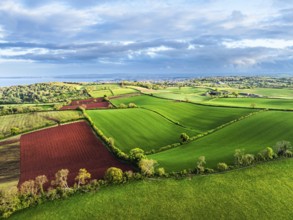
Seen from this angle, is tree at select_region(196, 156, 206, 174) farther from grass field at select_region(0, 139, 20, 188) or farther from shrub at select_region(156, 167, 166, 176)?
grass field at select_region(0, 139, 20, 188)

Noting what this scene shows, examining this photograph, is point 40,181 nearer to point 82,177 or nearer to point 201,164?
point 82,177

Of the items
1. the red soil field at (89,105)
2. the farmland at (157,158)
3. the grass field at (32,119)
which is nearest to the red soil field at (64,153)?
the farmland at (157,158)

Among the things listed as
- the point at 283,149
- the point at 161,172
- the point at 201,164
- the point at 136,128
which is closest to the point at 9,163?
the point at 161,172

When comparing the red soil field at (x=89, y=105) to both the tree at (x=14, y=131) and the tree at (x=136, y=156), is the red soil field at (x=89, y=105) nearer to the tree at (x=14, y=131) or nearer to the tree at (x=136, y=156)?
the tree at (x=14, y=131)

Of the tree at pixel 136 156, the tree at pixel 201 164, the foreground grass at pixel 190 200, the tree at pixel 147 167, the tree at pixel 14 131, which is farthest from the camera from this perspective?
the tree at pixel 14 131

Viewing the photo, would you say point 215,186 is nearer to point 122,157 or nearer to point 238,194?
point 238,194
